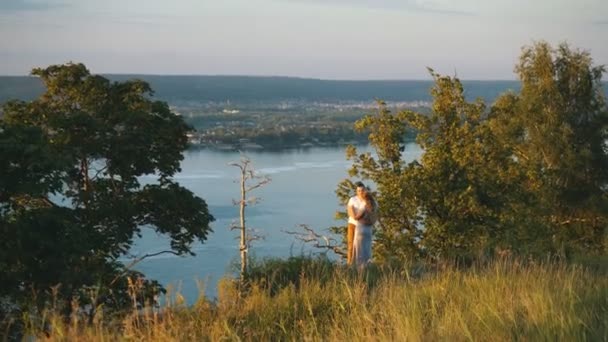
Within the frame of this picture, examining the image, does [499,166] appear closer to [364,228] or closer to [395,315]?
[364,228]

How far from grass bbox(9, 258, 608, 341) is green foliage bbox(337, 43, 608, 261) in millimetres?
12269

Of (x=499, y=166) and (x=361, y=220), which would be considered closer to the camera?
(x=361, y=220)

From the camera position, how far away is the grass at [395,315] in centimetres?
427

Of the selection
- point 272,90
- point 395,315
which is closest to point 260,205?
point 395,315

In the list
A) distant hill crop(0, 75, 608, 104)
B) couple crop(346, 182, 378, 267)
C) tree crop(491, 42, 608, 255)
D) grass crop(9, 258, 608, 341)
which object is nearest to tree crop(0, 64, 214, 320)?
couple crop(346, 182, 378, 267)

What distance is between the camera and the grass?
14.0ft

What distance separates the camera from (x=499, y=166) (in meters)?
27.1

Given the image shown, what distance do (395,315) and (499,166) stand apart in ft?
76.1

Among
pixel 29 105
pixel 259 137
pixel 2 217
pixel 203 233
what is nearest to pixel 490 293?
pixel 2 217

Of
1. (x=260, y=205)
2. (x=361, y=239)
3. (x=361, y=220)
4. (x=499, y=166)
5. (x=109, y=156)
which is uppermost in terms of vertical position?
(x=361, y=220)

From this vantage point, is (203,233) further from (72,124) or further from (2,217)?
(2,217)

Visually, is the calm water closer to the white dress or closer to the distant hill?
the white dress

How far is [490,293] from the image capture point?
5371mm

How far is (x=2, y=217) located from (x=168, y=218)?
5371mm
